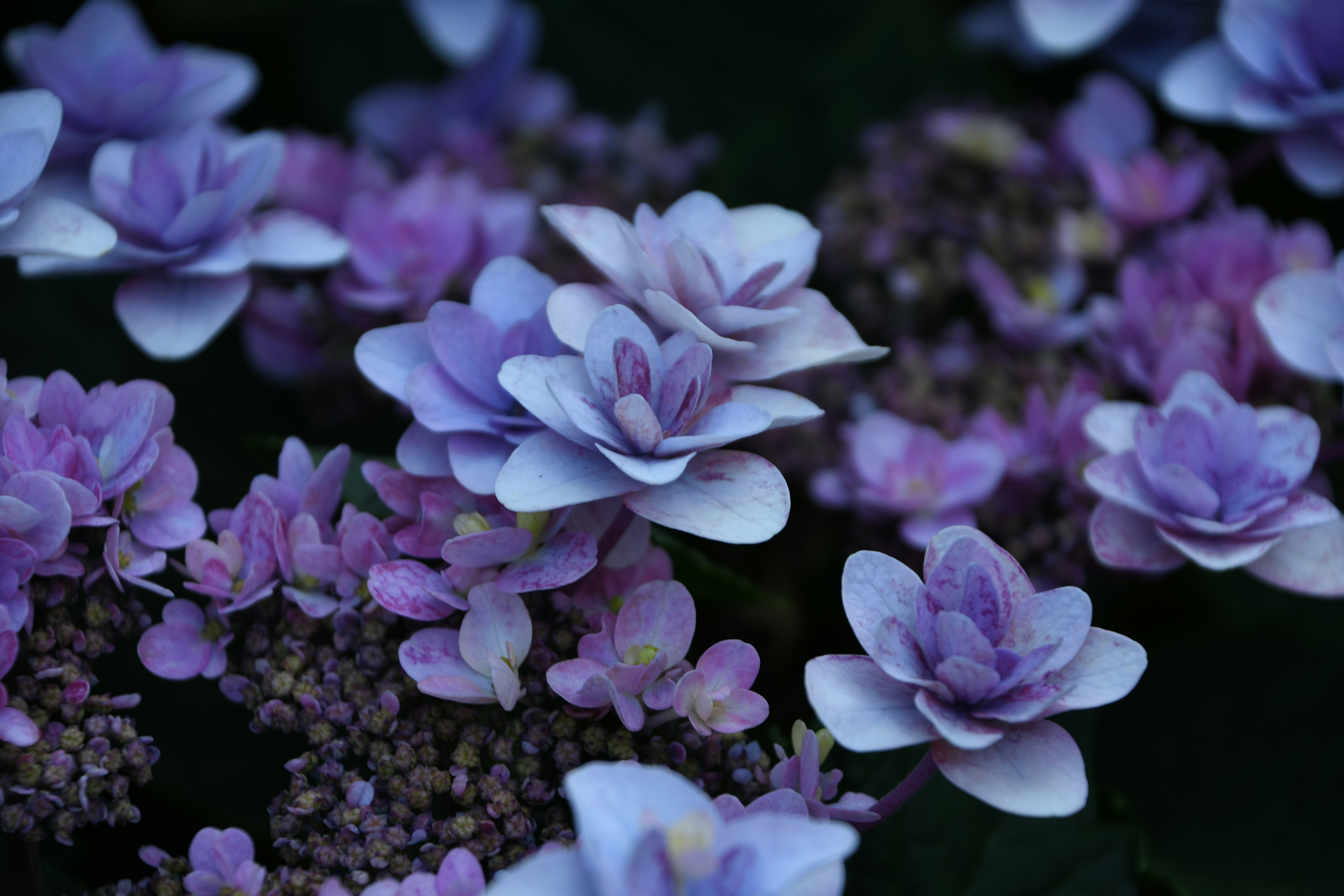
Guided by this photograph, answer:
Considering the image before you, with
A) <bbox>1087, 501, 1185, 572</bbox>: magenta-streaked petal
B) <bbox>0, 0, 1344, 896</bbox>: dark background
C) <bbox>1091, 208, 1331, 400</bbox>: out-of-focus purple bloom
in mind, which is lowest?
<bbox>0, 0, 1344, 896</bbox>: dark background

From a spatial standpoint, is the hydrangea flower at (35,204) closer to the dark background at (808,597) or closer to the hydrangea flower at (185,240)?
the hydrangea flower at (185,240)

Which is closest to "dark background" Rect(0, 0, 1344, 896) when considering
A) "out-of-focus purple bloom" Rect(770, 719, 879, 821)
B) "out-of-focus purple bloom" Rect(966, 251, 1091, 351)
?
"out-of-focus purple bloom" Rect(770, 719, 879, 821)

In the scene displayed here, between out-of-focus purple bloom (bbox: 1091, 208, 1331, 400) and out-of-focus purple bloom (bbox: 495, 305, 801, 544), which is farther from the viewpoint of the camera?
out-of-focus purple bloom (bbox: 1091, 208, 1331, 400)

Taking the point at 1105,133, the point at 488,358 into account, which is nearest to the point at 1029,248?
the point at 1105,133

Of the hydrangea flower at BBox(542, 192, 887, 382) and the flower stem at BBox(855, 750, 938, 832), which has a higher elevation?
the hydrangea flower at BBox(542, 192, 887, 382)

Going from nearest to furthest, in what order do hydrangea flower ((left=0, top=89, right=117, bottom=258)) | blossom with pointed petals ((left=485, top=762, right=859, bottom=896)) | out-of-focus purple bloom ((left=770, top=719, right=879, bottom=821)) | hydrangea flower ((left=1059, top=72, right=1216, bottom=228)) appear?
blossom with pointed petals ((left=485, top=762, right=859, bottom=896)) → out-of-focus purple bloom ((left=770, top=719, right=879, bottom=821)) → hydrangea flower ((left=0, top=89, right=117, bottom=258)) → hydrangea flower ((left=1059, top=72, right=1216, bottom=228))

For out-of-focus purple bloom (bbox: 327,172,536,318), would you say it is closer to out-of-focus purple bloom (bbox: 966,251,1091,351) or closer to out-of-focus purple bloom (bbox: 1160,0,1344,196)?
out-of-focus purple bloom (bbox: 966,251,1091,351)

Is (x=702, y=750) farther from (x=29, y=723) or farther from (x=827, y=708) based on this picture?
(x=29, y=723)

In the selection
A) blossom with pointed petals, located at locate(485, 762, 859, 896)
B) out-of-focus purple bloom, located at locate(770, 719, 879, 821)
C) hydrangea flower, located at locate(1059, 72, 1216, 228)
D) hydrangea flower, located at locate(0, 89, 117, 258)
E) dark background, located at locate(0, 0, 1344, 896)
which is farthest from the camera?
hydrangea flower, located at locate(1059, 72, 1216, 228)
